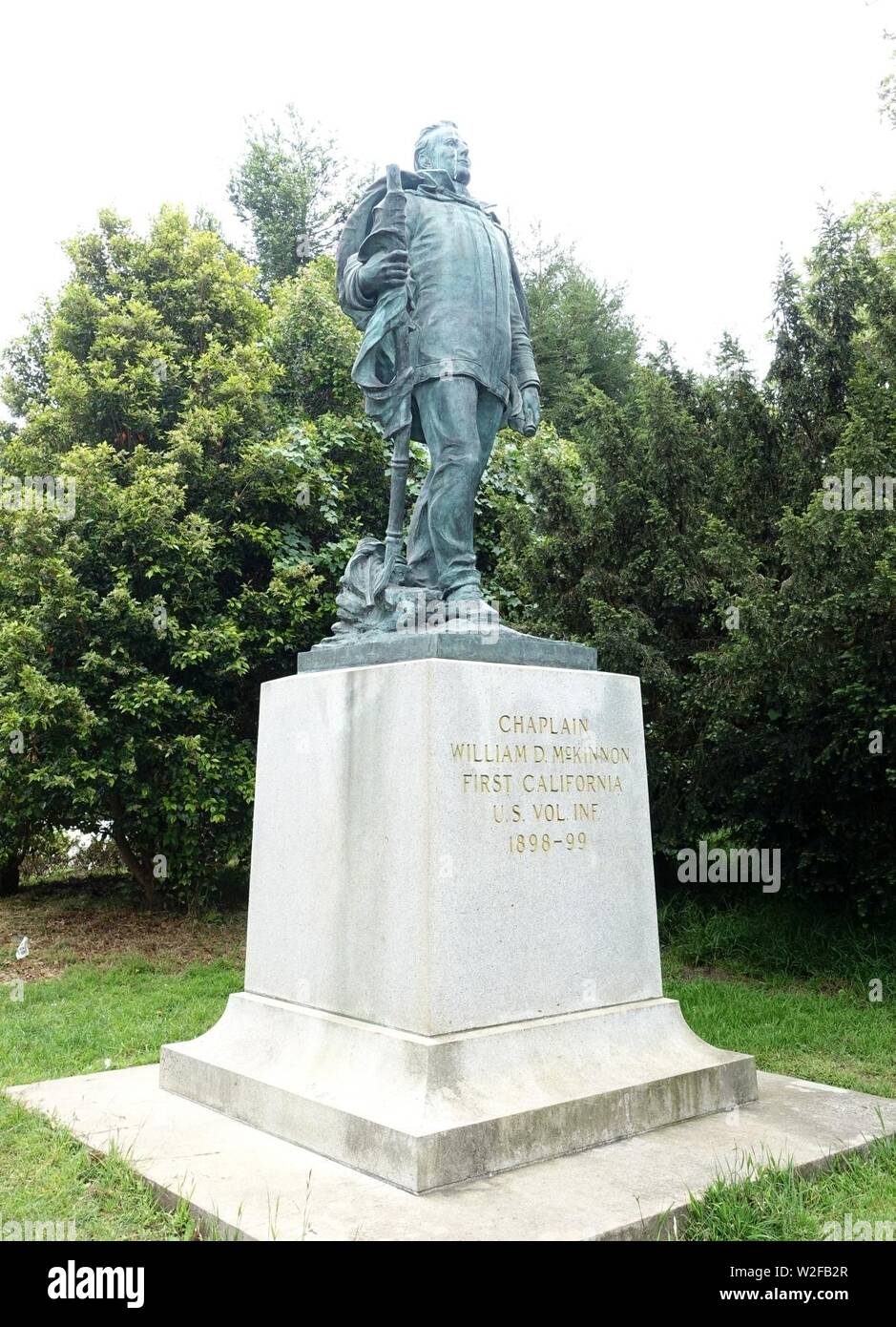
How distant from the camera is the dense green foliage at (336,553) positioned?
786 cm

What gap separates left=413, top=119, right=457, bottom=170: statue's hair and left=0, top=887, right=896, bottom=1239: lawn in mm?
4837

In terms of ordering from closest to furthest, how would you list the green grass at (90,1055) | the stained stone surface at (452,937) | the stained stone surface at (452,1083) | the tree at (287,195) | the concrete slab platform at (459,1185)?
the concrete slab platform at (459,1185) < the green grass at (90,1055) < the stained stone surface at (452,1083) < the stained stone surface at (452,937) < the tree at (287,195)

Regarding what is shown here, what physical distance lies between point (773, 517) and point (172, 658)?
5.59m

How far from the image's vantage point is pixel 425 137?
18.8 feet

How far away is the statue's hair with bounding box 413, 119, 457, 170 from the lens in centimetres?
571

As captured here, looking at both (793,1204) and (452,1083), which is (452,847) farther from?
(793,1204)

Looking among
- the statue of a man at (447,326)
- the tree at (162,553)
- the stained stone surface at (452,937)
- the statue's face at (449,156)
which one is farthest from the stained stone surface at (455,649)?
the tree at (162,553)

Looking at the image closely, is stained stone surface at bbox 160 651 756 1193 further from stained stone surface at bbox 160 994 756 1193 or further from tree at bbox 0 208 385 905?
tree at bbox 0 208 385 905

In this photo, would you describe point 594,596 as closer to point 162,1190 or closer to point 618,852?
point 618,852

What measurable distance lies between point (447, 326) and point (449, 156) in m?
1.01

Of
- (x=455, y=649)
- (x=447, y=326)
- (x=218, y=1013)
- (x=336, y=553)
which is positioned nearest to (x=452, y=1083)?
(x=455, y=649)

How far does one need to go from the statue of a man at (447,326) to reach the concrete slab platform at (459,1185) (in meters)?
2.47

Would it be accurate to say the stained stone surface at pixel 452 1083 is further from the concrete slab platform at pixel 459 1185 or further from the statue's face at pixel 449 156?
the statue's face at pixel 449 156

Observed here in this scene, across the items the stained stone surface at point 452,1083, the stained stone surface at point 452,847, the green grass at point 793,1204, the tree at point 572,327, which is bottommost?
the green grass at point 793,1204
